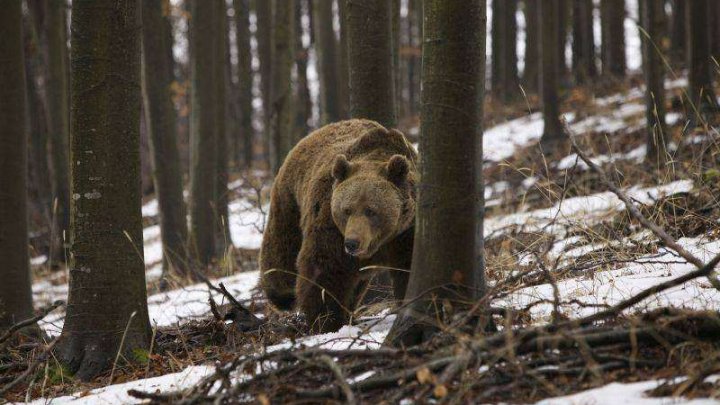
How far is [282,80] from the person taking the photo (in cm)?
1209

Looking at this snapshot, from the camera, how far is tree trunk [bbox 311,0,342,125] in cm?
1505

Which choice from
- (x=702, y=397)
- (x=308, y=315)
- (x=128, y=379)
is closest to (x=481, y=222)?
(x=702, y=397)

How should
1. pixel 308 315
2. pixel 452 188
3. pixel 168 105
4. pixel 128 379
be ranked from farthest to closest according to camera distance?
pixel 168 105
pixel 308 315
pixel 128 379
pixel 452 188

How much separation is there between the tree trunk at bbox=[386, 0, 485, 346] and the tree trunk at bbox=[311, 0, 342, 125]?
11.2 metres

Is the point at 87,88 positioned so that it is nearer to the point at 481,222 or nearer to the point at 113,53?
the point at 113,53

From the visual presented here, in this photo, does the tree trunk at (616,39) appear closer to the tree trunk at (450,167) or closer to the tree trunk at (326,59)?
the tree trunk at (326,59)

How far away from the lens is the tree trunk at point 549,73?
1499 cm

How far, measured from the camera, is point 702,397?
269cm

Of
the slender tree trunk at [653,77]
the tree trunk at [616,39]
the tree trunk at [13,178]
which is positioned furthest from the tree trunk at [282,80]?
the tree trunk at [616,39]

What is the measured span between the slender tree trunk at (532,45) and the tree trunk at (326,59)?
21.1 feet

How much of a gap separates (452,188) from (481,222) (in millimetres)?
270

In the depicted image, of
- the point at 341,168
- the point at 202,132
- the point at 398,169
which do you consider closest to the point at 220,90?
the point at 202,132

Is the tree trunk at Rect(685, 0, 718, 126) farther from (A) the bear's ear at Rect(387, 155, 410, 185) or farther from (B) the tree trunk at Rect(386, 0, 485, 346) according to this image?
(B) the tree trunk at Rect(386, 0, 485, 346)

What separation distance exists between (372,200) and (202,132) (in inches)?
266
